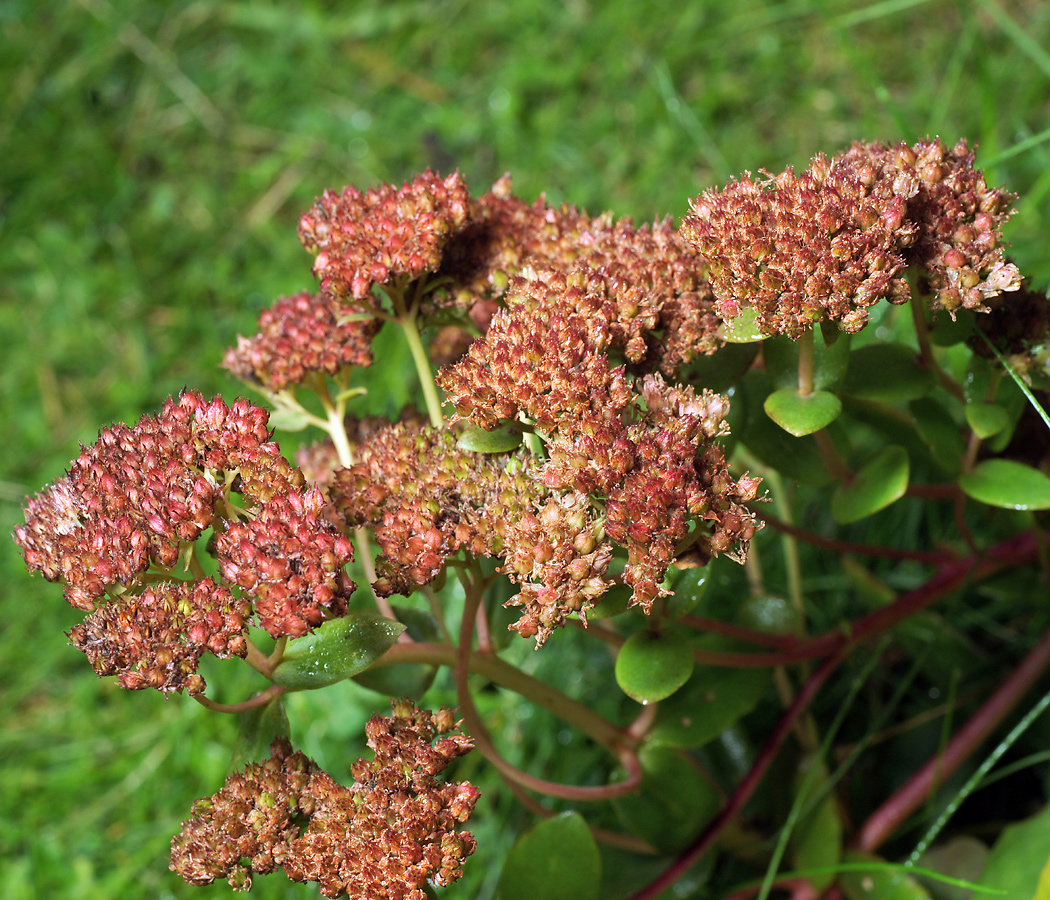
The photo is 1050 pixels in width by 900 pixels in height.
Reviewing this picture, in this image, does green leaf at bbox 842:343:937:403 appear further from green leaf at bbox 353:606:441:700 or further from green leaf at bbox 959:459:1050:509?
green leaf at bbox 353:606:441:700

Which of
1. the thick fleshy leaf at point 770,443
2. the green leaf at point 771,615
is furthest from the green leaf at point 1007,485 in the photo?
the green leaf at point 771,615

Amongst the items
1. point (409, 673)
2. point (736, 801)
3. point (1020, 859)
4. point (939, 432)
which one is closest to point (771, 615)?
point (736, 801)

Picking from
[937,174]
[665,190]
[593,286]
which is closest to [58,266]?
[665,190]

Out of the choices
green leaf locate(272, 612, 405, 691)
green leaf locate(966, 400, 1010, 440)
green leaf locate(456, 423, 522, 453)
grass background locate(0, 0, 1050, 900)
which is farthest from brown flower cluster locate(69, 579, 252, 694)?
grass background locate(0, 0, 1050, 900)

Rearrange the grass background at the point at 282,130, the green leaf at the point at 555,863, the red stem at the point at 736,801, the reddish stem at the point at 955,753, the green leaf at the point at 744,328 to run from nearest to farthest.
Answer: the green leaf at the point at 744,328, the green leaf at the point at 555,863, the red stem at the point at 736,801, the reddish stem at the point at 955,753, the grass background at the point at 282,130

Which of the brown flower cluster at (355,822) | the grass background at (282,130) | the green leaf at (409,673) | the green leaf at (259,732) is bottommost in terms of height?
the brown flower cluster at (355,822)

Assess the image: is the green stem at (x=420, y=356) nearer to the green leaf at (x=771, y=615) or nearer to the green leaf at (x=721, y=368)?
the green leaf at (x=721, y=368)

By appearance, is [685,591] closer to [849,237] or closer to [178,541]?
[849,237]
